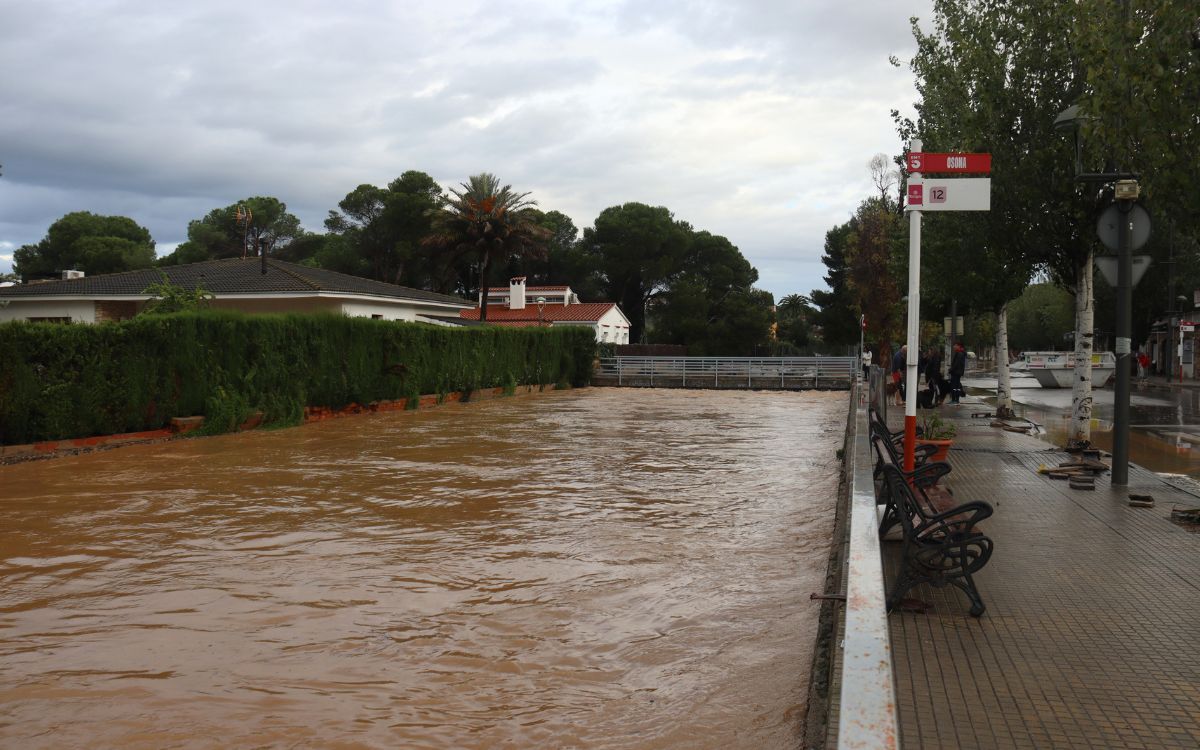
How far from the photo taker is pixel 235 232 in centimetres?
8912

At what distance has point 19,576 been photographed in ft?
24.3

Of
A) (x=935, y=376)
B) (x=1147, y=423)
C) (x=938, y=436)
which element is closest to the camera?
(x=938, y=436)

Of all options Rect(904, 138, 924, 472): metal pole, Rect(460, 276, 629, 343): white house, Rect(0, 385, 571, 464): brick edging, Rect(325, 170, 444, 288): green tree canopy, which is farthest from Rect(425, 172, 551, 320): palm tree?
Rect(904, 138, 924, 472): metal pole

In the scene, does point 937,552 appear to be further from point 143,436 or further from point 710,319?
point 710,319

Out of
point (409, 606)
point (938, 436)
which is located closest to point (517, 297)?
point (938, 436)

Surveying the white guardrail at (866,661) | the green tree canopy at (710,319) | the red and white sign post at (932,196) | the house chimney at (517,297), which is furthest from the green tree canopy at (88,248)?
the white guardrail at (866,661)

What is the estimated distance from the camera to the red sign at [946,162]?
305 inches

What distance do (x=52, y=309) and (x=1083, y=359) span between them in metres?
32.3

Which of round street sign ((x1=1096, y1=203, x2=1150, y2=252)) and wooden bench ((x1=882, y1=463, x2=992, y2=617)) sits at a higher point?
round street sign ((x1=1096, y1=203, x2=1150, y2=252))

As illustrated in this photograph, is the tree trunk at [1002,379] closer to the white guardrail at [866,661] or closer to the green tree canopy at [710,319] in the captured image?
the white guardrail at [866,661]

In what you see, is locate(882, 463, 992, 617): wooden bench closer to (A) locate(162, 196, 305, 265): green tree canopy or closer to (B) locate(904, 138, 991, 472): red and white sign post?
(B) locate(904, 138, 991, 472): red and white sign post

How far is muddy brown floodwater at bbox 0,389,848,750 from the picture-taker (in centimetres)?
Answer: 461

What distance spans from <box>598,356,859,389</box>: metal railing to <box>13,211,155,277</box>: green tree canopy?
168ft

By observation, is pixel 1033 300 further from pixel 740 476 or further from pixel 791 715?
pixel 791 715
